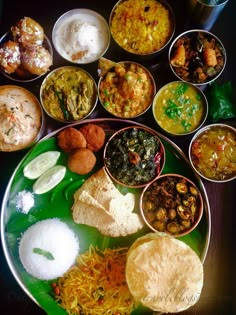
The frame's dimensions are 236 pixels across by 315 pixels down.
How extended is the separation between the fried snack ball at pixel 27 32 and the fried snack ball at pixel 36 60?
0.06m

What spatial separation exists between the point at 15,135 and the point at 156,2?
5.37ft

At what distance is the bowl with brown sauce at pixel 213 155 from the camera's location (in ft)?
12.1

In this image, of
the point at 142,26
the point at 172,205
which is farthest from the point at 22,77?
the point at 172,205

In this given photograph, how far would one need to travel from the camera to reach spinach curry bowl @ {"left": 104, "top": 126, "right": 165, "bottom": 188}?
11.9 ft

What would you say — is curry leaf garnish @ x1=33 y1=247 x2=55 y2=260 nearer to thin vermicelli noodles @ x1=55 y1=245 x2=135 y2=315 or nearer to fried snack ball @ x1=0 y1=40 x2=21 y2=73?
thin vermicelli noodles @ x1=55 y1=245 x2=135 y2=315

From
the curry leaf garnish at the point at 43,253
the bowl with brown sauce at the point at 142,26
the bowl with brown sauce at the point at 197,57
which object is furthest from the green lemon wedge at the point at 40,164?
the bowl with brown sauce at the point at 197,57

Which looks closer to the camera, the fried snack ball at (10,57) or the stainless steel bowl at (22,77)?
the fried snack ball at (10,57)

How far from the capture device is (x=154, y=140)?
12.1 ft

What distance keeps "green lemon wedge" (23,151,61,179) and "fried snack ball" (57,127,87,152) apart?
0.31 ft

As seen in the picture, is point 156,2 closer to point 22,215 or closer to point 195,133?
point 195,133

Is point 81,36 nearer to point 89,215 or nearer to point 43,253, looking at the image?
point 89,215

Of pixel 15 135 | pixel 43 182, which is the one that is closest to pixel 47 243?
pixel 43 182

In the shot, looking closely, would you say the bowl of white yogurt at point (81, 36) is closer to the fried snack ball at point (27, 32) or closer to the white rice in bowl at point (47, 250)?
the fried snack ball at point (27, 32)

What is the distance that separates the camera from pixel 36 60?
3602 mm
